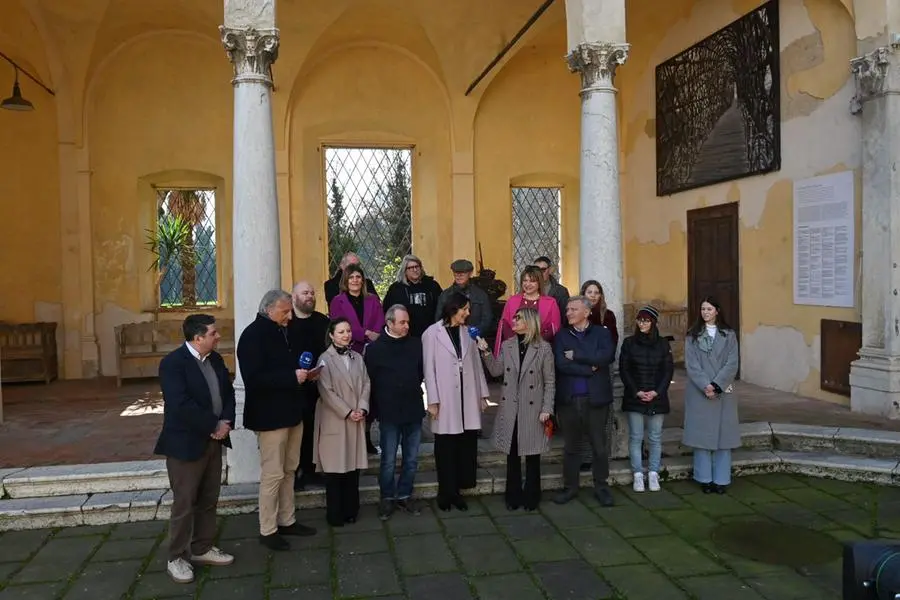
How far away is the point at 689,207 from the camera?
10.7 metres

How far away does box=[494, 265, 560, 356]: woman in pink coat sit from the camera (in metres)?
5.70

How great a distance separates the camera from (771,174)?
9016mm

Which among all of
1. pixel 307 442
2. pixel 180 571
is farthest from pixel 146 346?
pixel 180 571

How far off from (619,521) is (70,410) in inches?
250

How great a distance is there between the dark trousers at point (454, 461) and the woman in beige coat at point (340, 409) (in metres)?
0.64

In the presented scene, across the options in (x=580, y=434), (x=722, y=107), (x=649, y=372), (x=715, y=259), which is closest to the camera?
(x=580, y=434)

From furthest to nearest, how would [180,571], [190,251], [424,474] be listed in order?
[190,251] → [424,474] → [180,571]

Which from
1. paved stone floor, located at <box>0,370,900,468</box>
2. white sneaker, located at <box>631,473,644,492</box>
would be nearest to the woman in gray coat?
white sneaker, located at <box>631,473,644,492</box>

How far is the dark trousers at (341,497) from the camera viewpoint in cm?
497

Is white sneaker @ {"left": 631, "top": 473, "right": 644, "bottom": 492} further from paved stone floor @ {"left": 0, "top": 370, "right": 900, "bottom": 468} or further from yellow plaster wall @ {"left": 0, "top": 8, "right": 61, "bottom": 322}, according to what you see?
yellow plaster wall @ {"left": 0, "top": 8, "right": 61, "bottom": 322}

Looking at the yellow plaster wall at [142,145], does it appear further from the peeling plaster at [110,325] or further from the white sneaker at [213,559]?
the white sneaker at [213,559]

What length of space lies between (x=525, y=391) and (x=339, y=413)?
4.57 ft

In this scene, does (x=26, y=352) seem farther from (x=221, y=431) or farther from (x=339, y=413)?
(x=221, y=431)

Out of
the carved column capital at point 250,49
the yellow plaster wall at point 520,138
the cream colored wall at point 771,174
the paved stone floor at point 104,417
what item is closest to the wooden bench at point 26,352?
the paved stone floor at point 104,417
